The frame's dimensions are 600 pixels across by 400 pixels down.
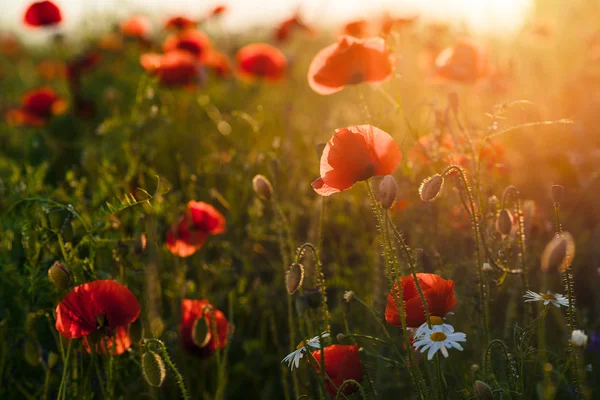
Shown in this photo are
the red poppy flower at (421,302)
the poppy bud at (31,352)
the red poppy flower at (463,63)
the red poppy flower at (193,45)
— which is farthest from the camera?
the red poppy flower at (193,45)

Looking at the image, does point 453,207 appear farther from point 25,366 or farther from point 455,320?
point 25,366

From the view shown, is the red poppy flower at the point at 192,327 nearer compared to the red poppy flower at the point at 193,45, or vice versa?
the red poppy flower at the point at 192,327

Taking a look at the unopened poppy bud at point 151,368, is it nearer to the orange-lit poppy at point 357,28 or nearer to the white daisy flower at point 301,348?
the white daisy flower at point 301,348

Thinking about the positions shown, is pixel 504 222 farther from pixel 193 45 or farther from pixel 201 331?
pixel 193 45

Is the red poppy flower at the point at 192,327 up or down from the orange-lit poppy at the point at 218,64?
down

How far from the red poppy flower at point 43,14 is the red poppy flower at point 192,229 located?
8.05 feet

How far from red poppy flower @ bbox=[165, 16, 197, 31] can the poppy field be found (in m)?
0.37

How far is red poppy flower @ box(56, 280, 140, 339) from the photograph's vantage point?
1.30 meters

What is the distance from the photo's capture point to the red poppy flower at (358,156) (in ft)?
4.08

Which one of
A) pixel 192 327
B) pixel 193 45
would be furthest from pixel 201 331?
pixel 193 45

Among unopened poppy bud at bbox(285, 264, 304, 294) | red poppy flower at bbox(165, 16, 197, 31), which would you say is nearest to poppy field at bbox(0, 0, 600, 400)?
unopened poppy bud at bbox(285, 264, 304, 294)

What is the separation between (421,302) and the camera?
124 cm

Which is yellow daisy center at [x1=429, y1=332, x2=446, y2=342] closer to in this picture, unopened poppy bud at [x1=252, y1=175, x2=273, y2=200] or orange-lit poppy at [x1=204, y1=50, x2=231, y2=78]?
unopened poppy bud at [x1=252, y1=175, x2=273, y2=200]

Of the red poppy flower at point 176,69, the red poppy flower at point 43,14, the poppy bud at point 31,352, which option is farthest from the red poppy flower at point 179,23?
the poppy bud at point 31,352
